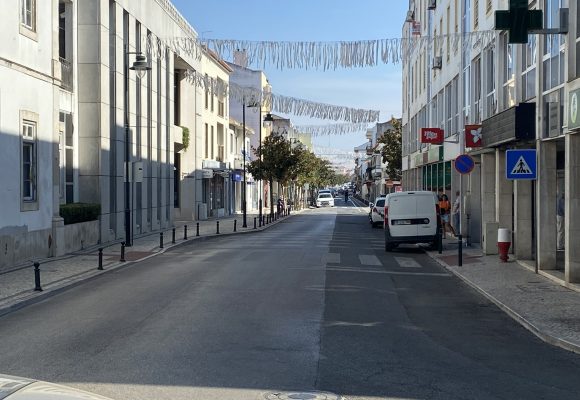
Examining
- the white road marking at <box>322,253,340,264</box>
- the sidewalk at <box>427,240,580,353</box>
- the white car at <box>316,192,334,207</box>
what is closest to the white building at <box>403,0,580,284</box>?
the sidewalk at <box>427,240,580,353</box>

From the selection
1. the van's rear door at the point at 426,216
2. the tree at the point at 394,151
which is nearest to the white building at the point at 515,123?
the van's rear door at the point at 426,216

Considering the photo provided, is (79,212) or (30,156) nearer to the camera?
(30,156)

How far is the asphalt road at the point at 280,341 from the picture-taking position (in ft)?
23.4

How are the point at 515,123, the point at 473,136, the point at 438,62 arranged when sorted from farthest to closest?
the point at 438,62
the point at 473,136
the point at 515,123

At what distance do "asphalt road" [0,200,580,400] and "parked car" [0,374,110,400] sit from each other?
345 centimetres

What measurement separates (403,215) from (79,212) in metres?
10.8

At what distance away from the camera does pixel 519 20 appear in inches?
511

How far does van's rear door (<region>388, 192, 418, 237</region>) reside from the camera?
2405 cm

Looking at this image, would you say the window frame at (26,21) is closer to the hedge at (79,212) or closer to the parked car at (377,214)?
the hedge at (79,212)

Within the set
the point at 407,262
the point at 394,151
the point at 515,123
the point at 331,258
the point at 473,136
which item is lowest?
the point at 407,262

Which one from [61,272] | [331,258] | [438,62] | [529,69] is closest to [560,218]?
[529,69]

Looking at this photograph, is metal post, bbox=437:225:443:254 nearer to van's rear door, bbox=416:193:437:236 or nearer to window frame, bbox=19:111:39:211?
van's rear door, bbox=416:193:437:236

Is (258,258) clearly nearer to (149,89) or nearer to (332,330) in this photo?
(332,330)

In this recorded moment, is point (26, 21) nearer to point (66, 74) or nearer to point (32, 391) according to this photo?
point (66, 74)
